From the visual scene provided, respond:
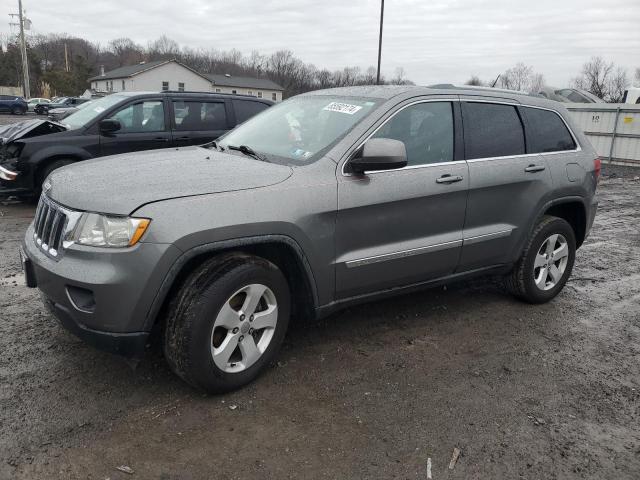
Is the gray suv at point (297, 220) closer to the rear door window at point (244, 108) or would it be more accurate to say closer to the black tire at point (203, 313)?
the black tire at point (203, 313)

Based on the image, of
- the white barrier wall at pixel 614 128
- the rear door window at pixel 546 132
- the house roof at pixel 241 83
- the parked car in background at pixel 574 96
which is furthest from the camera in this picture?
the house roof at pixel 241 83

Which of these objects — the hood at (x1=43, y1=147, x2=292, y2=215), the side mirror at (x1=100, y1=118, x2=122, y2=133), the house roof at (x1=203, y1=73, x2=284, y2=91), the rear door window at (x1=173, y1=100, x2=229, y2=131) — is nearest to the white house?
the house roof at (x1=203, y1=73, x2=284, y2=91)

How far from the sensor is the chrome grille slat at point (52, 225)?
2859mm

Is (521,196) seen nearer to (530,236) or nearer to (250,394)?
(530,236)

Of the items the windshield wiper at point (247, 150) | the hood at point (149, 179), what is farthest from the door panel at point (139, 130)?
the hood at point (149, 179)

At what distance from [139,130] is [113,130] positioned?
423mm

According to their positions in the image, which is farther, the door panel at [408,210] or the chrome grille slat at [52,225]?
the door panel at [408,210]

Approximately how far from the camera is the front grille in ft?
9.52

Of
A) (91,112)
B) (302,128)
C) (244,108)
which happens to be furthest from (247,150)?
(91,112)

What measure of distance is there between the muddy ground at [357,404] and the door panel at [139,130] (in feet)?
12.3

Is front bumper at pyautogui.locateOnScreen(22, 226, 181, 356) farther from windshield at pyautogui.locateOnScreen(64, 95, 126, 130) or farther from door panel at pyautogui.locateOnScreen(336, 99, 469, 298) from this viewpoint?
windshield at pyautogui.locateOnScreen(64, 95, 126, 130)

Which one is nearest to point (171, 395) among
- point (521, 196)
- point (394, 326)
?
point (394, 326)

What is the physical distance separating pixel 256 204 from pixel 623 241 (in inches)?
246

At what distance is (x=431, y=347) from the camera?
3865mm
